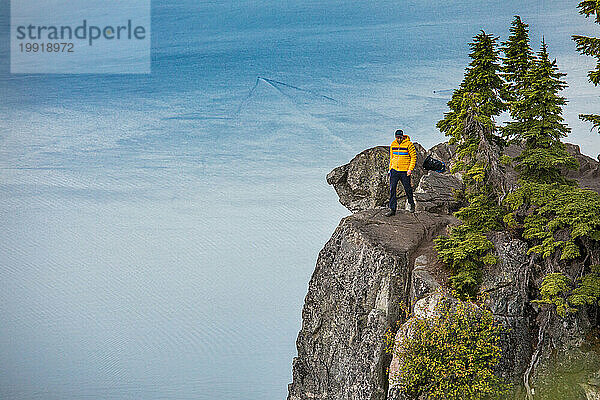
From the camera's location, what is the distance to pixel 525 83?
15445 mm

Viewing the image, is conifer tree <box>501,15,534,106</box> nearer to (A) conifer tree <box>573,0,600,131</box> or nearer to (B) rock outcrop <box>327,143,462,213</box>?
(A) conifer tree <box>573,0,600,131</box>

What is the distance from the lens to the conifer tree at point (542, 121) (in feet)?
49.4

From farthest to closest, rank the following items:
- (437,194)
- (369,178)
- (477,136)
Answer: (369,178) → (437,194) → (477,136)

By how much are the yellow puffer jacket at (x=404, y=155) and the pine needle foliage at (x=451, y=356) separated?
13.6 feet

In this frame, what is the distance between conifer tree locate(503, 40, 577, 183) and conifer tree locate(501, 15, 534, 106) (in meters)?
0.28

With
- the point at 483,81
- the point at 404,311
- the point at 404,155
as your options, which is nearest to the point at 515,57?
the point at 483,81

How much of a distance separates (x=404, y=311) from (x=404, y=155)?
151 inches

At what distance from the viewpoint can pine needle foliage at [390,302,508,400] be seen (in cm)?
1337

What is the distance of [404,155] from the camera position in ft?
54.4

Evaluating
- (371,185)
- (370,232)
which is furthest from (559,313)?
(371,185)

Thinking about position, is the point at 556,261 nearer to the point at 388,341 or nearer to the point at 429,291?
the point at 429,291

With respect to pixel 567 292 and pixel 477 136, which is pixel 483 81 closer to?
pixel 477 136

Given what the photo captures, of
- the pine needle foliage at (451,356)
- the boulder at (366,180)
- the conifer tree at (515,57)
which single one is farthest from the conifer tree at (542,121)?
the boulder at (366,180)

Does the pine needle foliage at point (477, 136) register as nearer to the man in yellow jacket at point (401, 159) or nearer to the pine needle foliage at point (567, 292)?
the man in yellow jacket at point (401, 159)
